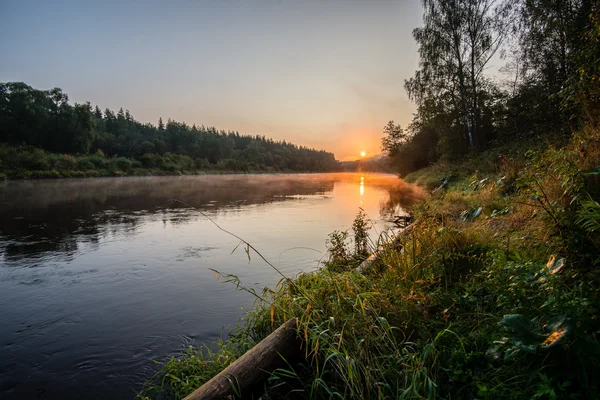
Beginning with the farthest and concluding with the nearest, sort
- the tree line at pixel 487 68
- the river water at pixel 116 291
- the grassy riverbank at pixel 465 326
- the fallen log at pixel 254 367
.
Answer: the tree line at pixel 487 68
the river water at pixel 116 291
the fallen log at pixel 254 367
the grassy riverbank at pixel 465 326

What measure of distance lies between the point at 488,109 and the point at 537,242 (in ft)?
81.7

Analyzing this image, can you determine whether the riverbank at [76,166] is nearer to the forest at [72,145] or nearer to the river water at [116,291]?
the forest at [72,145]

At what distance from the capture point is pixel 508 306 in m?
2.52

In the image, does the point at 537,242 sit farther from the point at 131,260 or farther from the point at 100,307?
the point at 131,260

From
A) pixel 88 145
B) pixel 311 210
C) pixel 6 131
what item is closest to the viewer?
pixel 311 210

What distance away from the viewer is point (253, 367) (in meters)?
2.29

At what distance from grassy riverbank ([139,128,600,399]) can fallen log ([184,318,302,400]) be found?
0.37ft

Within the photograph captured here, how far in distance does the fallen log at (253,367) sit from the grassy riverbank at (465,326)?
0.37 feet

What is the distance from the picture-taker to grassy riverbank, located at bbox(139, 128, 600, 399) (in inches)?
75.4

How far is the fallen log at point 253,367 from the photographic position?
2029mm

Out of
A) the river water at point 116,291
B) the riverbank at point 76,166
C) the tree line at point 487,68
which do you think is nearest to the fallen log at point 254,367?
the river water at point 116,291

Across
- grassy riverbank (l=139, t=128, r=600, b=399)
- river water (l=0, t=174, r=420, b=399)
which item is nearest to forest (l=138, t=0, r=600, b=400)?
grassy riverbank (l=139, t=128, r=600, b=399)

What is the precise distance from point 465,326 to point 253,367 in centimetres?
175

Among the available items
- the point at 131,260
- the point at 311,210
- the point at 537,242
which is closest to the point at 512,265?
the point at 537,242
